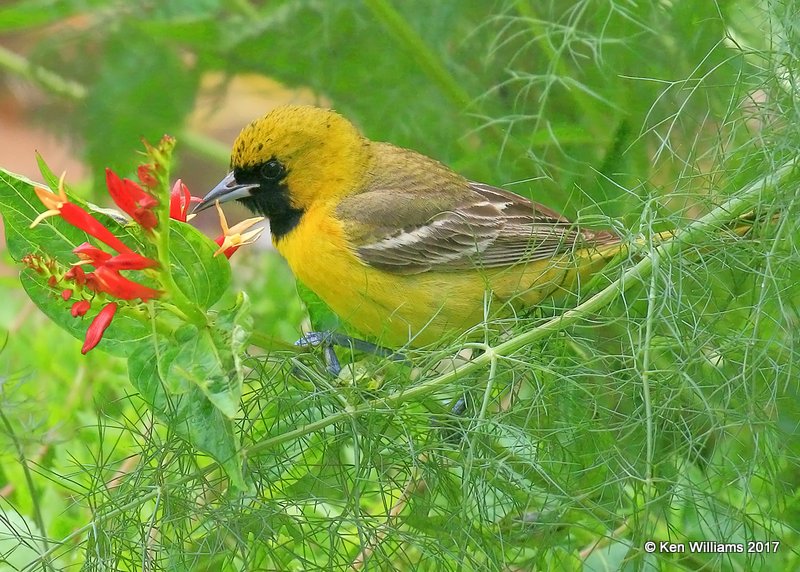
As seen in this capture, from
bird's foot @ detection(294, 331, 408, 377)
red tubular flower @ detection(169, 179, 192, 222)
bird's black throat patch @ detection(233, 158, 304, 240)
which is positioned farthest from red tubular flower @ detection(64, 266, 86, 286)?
bird's black throat patch @ detection(233, 158, 304, 240)

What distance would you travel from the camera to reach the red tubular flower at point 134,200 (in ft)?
5.61

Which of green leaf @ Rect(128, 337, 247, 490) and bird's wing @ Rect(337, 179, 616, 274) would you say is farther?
bird's wing @ Rect(337, 179, 616, 274)

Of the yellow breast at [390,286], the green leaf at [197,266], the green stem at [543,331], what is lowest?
the yellow breast at [390,286]

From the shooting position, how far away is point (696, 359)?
6.88 ft

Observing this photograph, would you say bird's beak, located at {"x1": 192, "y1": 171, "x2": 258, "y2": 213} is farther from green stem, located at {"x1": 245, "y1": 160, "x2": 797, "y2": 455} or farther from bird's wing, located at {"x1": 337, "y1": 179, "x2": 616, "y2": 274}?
green stem, located at {"x1": 245, "y1": 160, "x2": 797, "y2": 455}

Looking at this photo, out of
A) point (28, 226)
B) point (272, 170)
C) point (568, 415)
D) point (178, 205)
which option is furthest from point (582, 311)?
point (272, 170)

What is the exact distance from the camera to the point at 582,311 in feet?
6.73

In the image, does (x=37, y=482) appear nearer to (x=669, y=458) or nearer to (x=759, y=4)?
(x=669, y=458)

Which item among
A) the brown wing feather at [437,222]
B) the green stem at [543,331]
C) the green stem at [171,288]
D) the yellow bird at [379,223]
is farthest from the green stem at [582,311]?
the brown wing feather at [437,222]

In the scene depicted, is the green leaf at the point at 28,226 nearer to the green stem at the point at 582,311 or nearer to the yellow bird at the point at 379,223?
the green stem at the point at 582,311

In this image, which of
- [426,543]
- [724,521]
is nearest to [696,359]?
[724,521]

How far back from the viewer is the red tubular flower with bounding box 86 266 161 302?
1.72 m

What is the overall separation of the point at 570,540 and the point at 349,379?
1.97 feet

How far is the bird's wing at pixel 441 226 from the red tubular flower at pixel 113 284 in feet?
3.87
